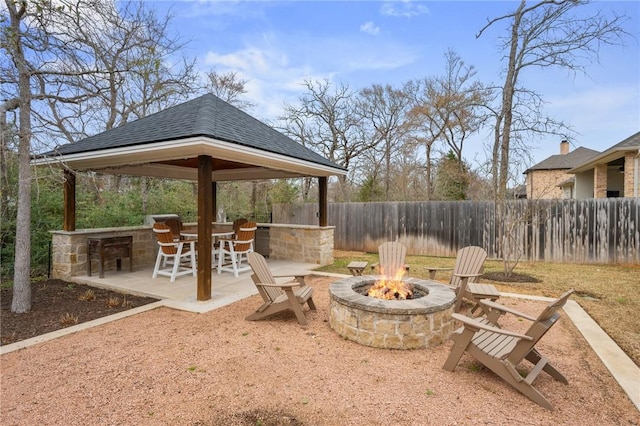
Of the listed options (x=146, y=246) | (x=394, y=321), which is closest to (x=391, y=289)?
(x=394, y=321)

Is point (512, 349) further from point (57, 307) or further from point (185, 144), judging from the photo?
point (57, 307)

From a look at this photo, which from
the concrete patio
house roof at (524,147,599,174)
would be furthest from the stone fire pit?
→ house roof at (524,147,599,174)

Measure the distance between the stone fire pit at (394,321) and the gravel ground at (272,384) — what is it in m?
0.11

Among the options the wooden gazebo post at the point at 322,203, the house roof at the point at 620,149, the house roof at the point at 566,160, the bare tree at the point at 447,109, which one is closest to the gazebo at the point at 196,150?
the wooden gazebo post at the point at 322,203

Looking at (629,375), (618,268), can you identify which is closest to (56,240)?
(629,375)

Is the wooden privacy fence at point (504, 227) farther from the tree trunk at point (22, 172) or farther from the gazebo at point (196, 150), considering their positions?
the tree trunk at point (22, 172)

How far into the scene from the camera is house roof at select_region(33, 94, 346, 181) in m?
4.65

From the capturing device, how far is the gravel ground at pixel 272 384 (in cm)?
230

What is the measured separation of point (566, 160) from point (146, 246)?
28.6m

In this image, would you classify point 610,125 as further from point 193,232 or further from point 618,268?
point 193,232

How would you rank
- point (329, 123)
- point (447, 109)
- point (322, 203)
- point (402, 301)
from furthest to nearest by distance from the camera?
point (329, 123)
point (447, 109)
point (322, 203)
point (402, 301)

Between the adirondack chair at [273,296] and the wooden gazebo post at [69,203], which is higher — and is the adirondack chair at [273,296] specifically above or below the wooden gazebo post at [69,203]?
below

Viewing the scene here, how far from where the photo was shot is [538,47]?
1029 centimetres

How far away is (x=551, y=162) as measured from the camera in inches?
992
